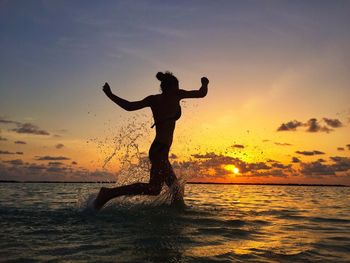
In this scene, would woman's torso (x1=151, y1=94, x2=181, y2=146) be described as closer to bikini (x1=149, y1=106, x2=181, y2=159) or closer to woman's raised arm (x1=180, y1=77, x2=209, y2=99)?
bikini (x1=149, y1=106, x2=181, y2=159)

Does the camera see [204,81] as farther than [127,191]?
Yes

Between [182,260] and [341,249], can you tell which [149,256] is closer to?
[182,260]

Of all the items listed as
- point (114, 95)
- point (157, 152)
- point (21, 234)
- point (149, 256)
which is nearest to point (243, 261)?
point (149, 256)

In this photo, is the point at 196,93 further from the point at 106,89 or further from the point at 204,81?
the point at 106,89

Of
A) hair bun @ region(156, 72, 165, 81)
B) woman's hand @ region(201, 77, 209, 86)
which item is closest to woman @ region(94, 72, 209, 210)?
hair bun @ region(156, 72, 165, 81)

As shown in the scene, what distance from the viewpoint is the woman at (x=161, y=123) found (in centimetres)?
748

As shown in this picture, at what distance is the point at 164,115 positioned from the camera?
7746 millimetres

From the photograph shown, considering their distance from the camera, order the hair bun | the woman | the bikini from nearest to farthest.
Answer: the woman < the bikini < the hair bun

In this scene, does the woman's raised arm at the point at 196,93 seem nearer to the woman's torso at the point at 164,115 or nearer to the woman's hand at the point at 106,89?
the woman's torso at the point at 164,115

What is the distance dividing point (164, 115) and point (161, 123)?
18 cm

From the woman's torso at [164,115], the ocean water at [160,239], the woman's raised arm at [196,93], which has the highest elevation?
the woman's raised arm at [196,93]

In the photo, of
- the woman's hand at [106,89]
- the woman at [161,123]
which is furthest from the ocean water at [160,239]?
the woman's hand at [106,89]

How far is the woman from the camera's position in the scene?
7.48 meters

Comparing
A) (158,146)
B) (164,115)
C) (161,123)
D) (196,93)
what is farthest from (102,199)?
(196,93)
